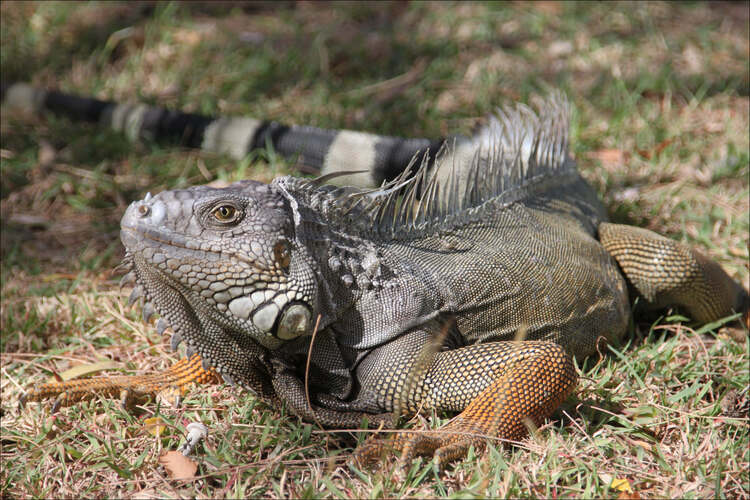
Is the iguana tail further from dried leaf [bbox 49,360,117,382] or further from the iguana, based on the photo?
dried leaf [bbox 49,360,117,382]

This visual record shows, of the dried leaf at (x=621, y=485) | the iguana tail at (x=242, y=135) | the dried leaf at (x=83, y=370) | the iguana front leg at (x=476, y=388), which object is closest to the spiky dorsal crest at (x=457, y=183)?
the iguana front leg at (x=476, y=388)

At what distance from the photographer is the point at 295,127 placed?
206 inches

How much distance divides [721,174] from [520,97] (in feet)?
5.80

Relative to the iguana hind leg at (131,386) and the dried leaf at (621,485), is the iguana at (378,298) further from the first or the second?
the dried leaf at (621,485)

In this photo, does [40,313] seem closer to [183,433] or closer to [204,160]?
[183,433]

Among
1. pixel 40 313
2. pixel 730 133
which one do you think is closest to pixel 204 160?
pixel 40 313

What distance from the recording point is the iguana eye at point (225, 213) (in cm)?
254

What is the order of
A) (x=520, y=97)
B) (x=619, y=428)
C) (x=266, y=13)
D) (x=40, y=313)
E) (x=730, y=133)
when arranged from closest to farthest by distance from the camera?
(x=619, y=428) → (x=40, y=313) → (x=730, y=133) → (x=520, y=97) → (x=266, y=13)

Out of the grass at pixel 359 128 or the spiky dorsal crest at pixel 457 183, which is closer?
the grass at pixel 359 128

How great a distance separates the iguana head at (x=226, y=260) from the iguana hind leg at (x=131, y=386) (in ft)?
2.15

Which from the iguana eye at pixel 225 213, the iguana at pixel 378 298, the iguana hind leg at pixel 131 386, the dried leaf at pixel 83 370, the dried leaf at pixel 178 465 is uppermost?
the iguana eye at pixel 225 213

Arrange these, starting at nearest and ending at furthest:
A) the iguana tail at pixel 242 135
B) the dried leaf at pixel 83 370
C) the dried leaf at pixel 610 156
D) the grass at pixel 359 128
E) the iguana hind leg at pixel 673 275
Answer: the grass at pixel 359 128 < the dried leaf at pixel 83 370 < the iguana hind leg at pixel 673 275 < the iguana tail at pixel 242 135 < the dried leaf at pixel 610 156

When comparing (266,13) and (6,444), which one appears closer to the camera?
(6,444)

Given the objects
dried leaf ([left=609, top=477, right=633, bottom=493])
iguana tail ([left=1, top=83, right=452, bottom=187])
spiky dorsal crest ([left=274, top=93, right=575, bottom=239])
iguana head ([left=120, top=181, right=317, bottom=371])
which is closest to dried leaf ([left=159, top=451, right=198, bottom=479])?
iguana head ([left=120, top=181, right=317, bottom=371])
